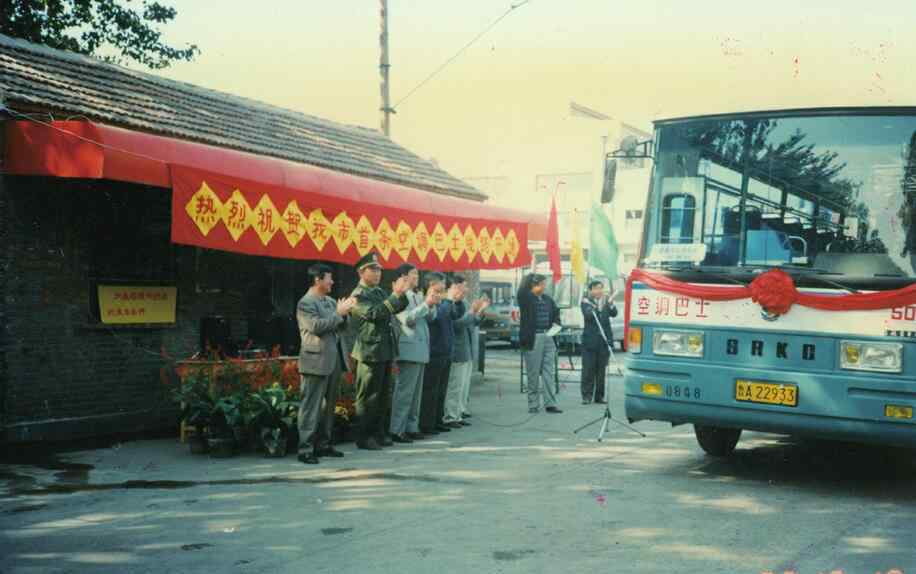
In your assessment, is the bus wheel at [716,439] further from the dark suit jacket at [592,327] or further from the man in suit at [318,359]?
the dark suit jacket at [592,327]

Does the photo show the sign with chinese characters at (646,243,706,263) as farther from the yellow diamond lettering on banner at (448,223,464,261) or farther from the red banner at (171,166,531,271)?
the yellow diamond lettering on banner at (448,223,464,261)

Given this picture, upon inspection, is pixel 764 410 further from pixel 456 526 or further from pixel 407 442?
pixel 407 442

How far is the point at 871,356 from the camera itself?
7.47 metres

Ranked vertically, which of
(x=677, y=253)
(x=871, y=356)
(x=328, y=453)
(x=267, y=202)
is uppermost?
(x=267, y=202)

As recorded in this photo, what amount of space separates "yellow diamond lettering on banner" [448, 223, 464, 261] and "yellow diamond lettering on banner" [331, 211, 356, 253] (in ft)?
7.90

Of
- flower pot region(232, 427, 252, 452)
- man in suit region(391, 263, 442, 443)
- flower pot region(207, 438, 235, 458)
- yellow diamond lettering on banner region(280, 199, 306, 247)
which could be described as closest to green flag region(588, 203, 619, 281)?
man in suit region(391, 263, 442, 443)

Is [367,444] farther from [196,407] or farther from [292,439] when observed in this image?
[196,407]

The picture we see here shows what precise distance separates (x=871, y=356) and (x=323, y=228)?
6926 millimetres

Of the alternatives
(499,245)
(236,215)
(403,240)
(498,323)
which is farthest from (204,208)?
(498,323)

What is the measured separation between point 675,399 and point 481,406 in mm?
6769

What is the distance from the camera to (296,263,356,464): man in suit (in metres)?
9.56

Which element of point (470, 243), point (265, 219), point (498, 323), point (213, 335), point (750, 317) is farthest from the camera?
point (498, 323)

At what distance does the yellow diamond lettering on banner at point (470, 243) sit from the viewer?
15.1 metres

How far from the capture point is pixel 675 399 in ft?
27.3
